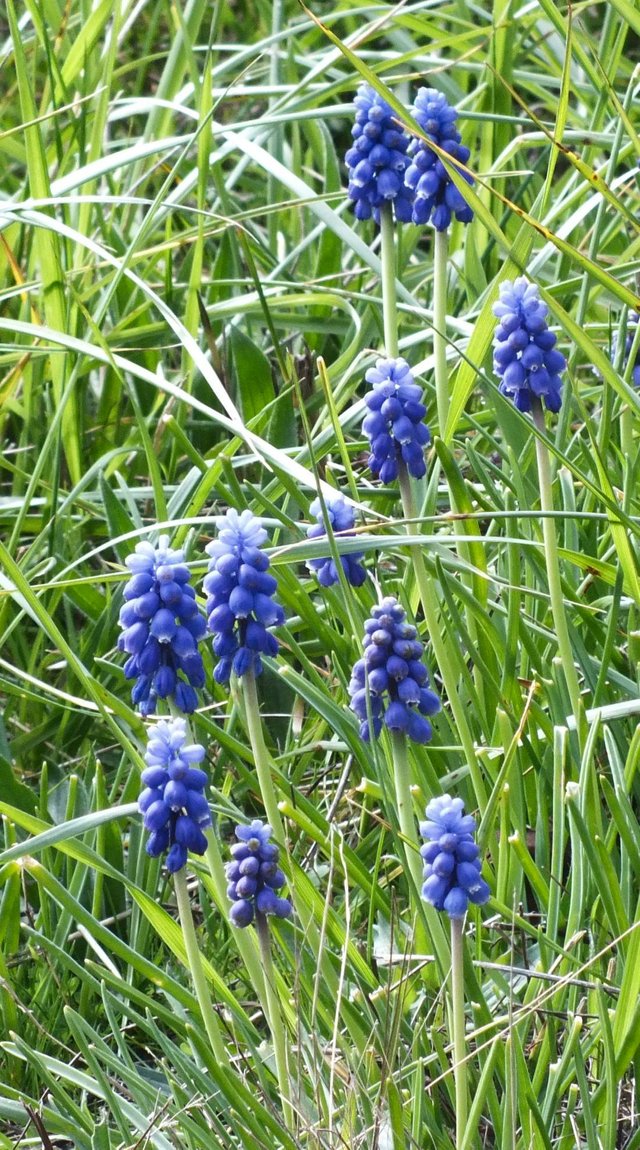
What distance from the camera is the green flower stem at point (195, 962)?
6.10 feet

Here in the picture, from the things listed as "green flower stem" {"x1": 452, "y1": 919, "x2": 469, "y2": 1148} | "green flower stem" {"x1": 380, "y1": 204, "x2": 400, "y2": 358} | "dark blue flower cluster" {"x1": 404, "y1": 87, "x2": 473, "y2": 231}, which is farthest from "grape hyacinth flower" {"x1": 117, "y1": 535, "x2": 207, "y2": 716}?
"dark blue flower cluster" {"x1": 404, "y1": 87, "x2": 473, "y2": 231}

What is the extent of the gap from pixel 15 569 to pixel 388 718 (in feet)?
2.34

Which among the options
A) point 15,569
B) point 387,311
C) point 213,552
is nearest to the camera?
point 213,552

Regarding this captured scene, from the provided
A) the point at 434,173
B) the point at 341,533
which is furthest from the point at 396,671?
the point at 434,173

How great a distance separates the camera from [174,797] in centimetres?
185

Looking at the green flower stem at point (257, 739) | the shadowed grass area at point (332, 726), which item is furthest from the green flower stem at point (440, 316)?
the green flower stem at point (257, 739)

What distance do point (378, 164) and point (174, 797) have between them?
1.38 meters

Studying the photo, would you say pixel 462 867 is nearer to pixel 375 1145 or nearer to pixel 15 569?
pixel 375 1145

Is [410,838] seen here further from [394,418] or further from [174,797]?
[394,418]

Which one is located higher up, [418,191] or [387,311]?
[418,191]

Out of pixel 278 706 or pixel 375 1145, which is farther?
pixel 278 706

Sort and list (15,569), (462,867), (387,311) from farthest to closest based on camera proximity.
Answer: (387,311) → (15,569) → (462,867)

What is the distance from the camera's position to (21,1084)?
2422 millimetres

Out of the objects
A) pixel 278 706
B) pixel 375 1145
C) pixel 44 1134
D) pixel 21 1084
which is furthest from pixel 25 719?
pixel 375 1145
